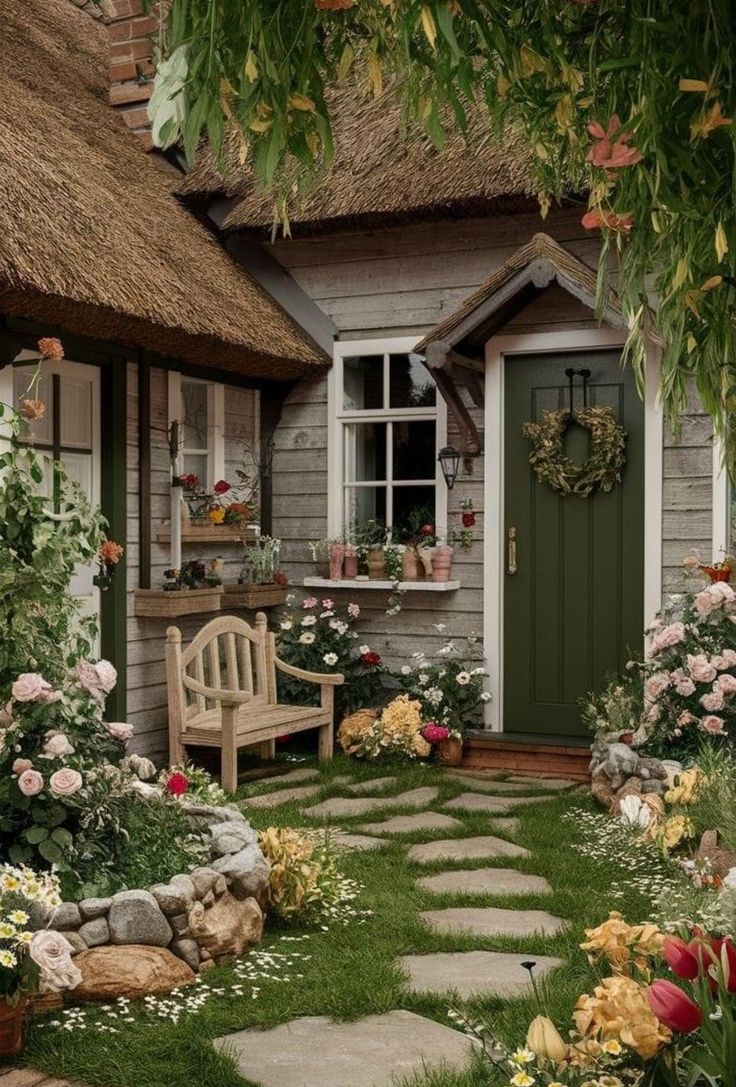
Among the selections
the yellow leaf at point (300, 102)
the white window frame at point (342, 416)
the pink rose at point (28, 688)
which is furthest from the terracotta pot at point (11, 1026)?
the white window frame at point (342, 416)

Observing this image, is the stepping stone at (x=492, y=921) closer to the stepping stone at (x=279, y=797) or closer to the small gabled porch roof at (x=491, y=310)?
the stepping stone at (x=279, y=797)

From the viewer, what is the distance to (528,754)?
7445mm

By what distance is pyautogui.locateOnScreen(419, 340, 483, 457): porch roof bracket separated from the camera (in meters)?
7.12

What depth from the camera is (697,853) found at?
4754 millimetres

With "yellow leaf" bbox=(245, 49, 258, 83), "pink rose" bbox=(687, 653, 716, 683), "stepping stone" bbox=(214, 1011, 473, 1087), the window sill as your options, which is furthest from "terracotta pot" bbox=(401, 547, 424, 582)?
"yellow leaf" bbox=(245, 49, 258, 83)

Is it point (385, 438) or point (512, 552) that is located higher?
point (385, 438)

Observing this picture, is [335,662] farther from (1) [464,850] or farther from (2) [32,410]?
(2) [32,410]

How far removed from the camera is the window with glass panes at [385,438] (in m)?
7.98

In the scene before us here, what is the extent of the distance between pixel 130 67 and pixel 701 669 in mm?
5838

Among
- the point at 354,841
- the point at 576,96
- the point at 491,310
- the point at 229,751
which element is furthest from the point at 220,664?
the point at 576,96

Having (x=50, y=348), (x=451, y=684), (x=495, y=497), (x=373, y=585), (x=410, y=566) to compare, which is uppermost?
(x=50, y=348)

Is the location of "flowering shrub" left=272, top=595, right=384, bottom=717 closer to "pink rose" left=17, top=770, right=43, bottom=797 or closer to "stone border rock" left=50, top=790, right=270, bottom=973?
"stone border rock" left=50, top=790, right=270, bottom=973

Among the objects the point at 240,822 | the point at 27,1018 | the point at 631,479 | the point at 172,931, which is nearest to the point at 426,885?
the point at 240,822

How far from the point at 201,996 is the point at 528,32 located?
9.24 ft
